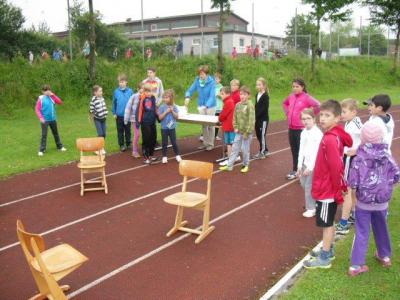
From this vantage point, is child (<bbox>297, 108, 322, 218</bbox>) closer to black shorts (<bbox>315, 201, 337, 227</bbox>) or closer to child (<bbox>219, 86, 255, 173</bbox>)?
black shorts (<bbox>315, 201, 337, 227</bbox>)

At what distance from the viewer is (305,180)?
21.8 ft

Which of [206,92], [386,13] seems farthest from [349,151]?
[386,13]

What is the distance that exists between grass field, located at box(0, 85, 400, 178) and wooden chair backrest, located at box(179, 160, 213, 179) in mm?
5025

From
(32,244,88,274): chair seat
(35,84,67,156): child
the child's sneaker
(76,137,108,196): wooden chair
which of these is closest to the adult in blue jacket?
(76,137,108,196): wooden chair

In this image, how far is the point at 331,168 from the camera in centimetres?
472

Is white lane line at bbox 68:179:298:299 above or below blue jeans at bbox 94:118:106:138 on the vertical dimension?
below

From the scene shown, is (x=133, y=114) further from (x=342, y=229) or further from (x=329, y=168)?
(x=329, y=168)

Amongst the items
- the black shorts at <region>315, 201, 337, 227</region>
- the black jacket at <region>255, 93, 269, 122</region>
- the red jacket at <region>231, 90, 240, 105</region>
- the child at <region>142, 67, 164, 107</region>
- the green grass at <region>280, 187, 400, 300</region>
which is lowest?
the green grass at <region>280, 187, 400, 300</region>

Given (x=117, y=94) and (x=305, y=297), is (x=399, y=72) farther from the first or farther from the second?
(x=305, y=297)

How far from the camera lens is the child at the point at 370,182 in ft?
14.9

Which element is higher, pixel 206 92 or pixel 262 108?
pixel 206 92

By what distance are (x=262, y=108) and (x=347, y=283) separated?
19.5 ft

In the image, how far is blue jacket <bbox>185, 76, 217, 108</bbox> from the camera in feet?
36.6

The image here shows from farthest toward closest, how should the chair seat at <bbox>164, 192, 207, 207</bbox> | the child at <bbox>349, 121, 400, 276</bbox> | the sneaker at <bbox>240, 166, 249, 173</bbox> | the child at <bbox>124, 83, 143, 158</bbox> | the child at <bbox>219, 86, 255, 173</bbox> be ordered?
the child at <bbox>124, 83, 143, 158</bbox>, the sneaker at <bbox>240, 166, 249, 173</bbox>, the child at <bbox>219, 86, 255, 173</bbox>, the chair seat at <bbox>164, 192, 207, 207</bbox>, the child at <bbox>349, 121, 400, 276</bbox>
